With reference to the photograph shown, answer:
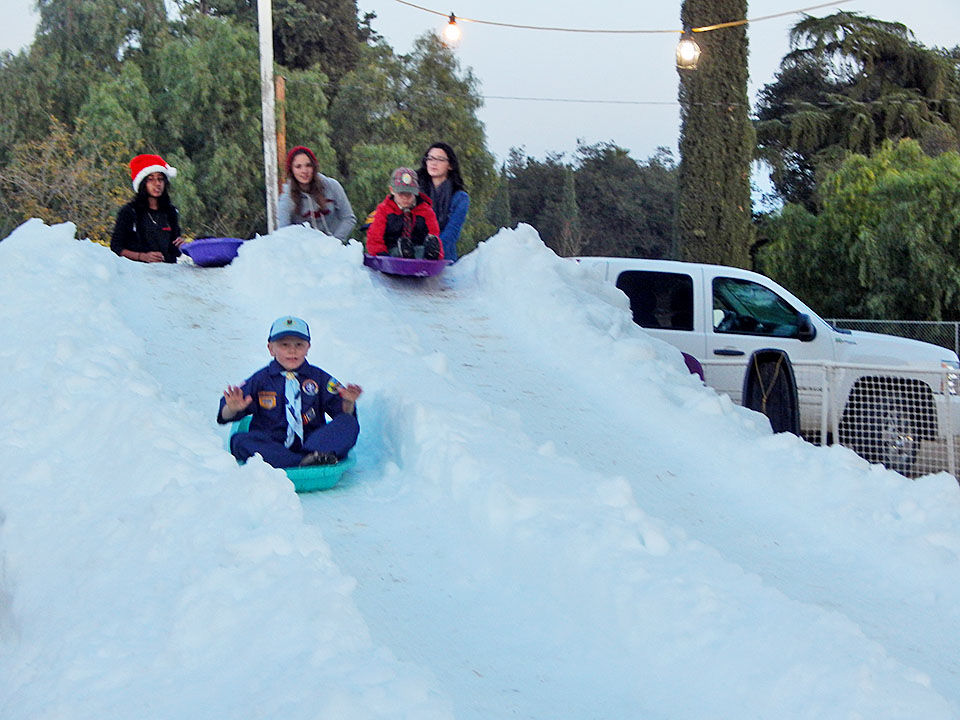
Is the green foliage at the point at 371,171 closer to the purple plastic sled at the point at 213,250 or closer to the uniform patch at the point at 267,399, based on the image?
the purple plastic sled at the point at 213,250

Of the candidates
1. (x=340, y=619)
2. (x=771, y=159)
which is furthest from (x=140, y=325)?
(x=771, y=159)

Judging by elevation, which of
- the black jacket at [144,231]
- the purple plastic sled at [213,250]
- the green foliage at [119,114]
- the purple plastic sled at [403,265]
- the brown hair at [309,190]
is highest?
the green foliage at [119,114]

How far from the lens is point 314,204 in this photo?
29.6ft

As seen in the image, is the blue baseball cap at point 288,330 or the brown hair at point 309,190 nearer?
the blue baseball cap at point 288,330

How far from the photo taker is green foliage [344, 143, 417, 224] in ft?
92.3

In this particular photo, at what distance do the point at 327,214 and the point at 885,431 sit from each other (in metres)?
4.94

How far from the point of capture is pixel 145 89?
25375 mm

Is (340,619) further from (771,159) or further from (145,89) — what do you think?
(771,159)

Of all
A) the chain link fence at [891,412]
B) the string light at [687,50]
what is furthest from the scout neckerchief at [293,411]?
the string light at [687,50]

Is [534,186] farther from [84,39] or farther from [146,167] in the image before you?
[146,167]

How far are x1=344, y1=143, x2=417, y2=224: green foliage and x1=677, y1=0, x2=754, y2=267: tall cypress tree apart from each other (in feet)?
33.8

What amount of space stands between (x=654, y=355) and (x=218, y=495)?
410 cm

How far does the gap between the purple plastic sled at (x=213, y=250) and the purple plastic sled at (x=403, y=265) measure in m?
1.09

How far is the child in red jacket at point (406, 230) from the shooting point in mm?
8594
